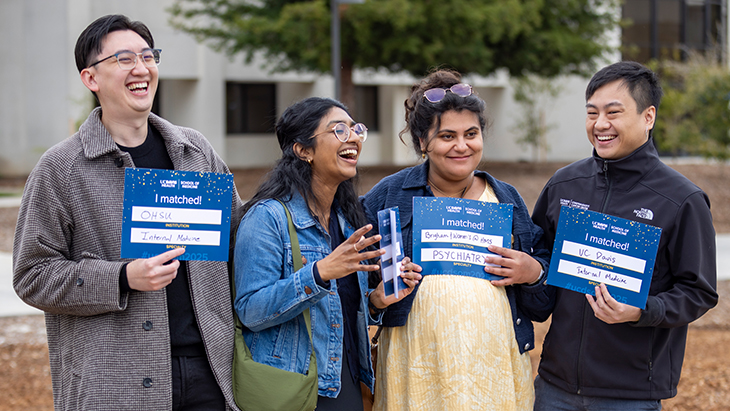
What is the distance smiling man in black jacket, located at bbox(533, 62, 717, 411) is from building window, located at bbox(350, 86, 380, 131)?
2644 cm

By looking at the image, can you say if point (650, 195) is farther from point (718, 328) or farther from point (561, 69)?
point (561, 69)

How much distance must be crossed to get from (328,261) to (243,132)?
26501mm

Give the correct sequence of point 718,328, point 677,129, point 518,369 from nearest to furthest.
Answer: point 518,369 → point 718,328 → point 677,129

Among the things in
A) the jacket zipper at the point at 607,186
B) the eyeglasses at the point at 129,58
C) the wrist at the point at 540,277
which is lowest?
→ the wrist at the point at 540,277

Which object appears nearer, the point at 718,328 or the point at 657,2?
the point at 718,328

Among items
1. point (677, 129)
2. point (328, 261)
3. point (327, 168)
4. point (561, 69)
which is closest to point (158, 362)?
point (328, 261)

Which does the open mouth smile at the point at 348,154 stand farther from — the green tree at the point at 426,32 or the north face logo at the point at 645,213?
the green tree at the point at 426,32

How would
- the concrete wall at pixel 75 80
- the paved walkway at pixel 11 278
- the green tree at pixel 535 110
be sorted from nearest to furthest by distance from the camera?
the paved walkway at pixel 11 278
the concrete wall at pixel 75 80
the green tree at pixel 535 110

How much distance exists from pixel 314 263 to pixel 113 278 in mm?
676

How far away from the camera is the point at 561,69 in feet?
58.9

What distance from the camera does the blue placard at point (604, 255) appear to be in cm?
248

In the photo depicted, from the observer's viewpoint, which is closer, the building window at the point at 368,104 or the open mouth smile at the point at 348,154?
the open mouth smile at the point at 348,154

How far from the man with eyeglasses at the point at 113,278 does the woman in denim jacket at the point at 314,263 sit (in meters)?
0.19

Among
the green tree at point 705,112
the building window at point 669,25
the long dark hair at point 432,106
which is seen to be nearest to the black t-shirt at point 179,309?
the long dark hair at point 432,106
